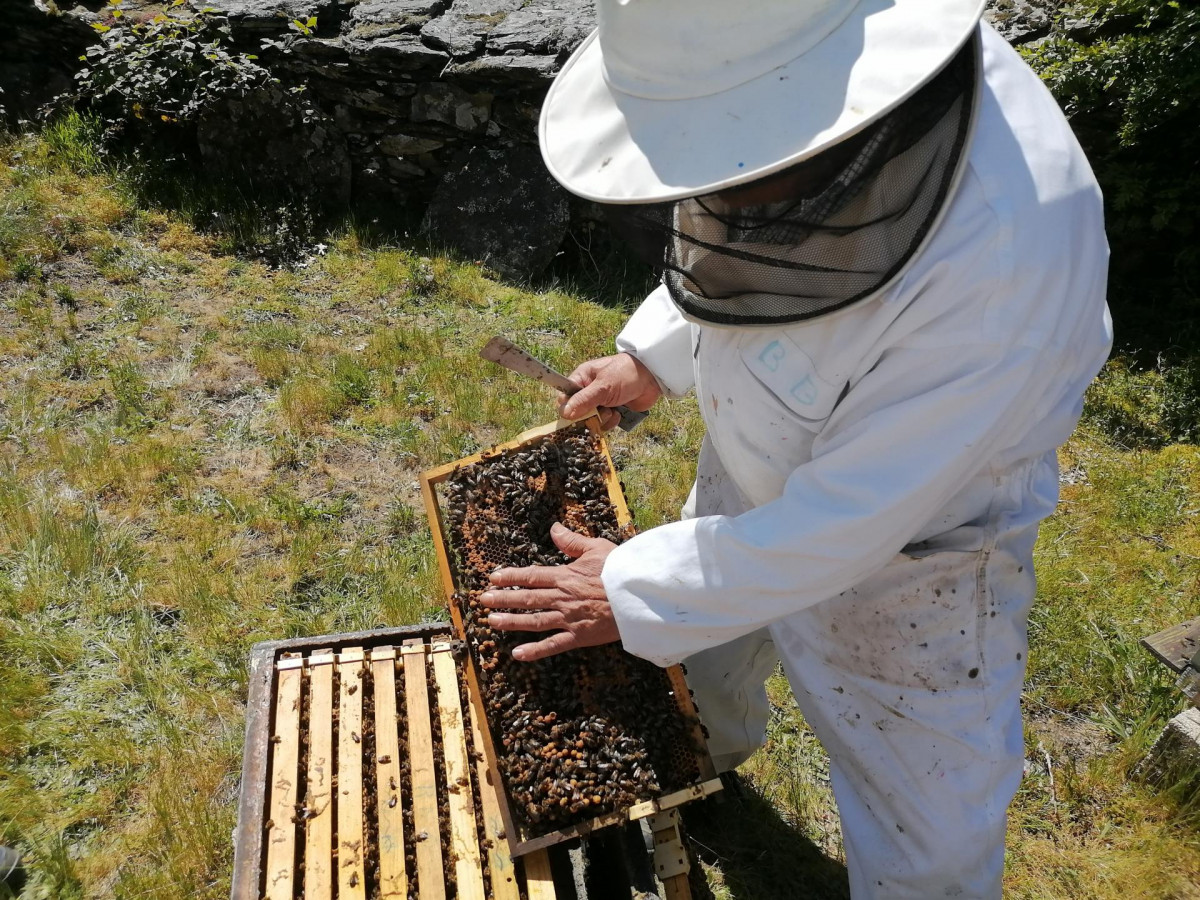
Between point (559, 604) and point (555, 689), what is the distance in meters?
0.30

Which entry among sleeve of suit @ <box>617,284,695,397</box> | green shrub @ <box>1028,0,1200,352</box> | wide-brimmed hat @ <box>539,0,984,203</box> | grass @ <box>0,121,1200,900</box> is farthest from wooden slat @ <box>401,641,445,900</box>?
green shrub @ <box>1028,0,1200,352</box>

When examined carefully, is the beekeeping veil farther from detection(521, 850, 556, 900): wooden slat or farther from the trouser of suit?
detection(521, 850, 556, 900): wooden slat

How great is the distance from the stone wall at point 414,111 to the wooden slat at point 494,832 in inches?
169

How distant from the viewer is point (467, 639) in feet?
8.29

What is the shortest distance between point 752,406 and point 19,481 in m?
4.05

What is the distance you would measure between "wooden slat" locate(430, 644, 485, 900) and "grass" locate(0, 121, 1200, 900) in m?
0.90

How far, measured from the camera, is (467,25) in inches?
254

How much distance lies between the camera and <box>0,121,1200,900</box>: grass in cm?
309

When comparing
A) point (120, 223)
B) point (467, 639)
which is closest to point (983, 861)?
point (467, 639)

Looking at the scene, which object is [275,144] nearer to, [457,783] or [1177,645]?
[457,783]

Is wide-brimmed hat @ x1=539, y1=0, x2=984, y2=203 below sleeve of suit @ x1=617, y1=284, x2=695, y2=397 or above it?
above

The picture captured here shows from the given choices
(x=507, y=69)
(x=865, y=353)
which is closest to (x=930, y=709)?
(x=865, y=353)

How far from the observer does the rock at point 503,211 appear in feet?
20.6

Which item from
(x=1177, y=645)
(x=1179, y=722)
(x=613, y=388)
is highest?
(x=613, y=388)
